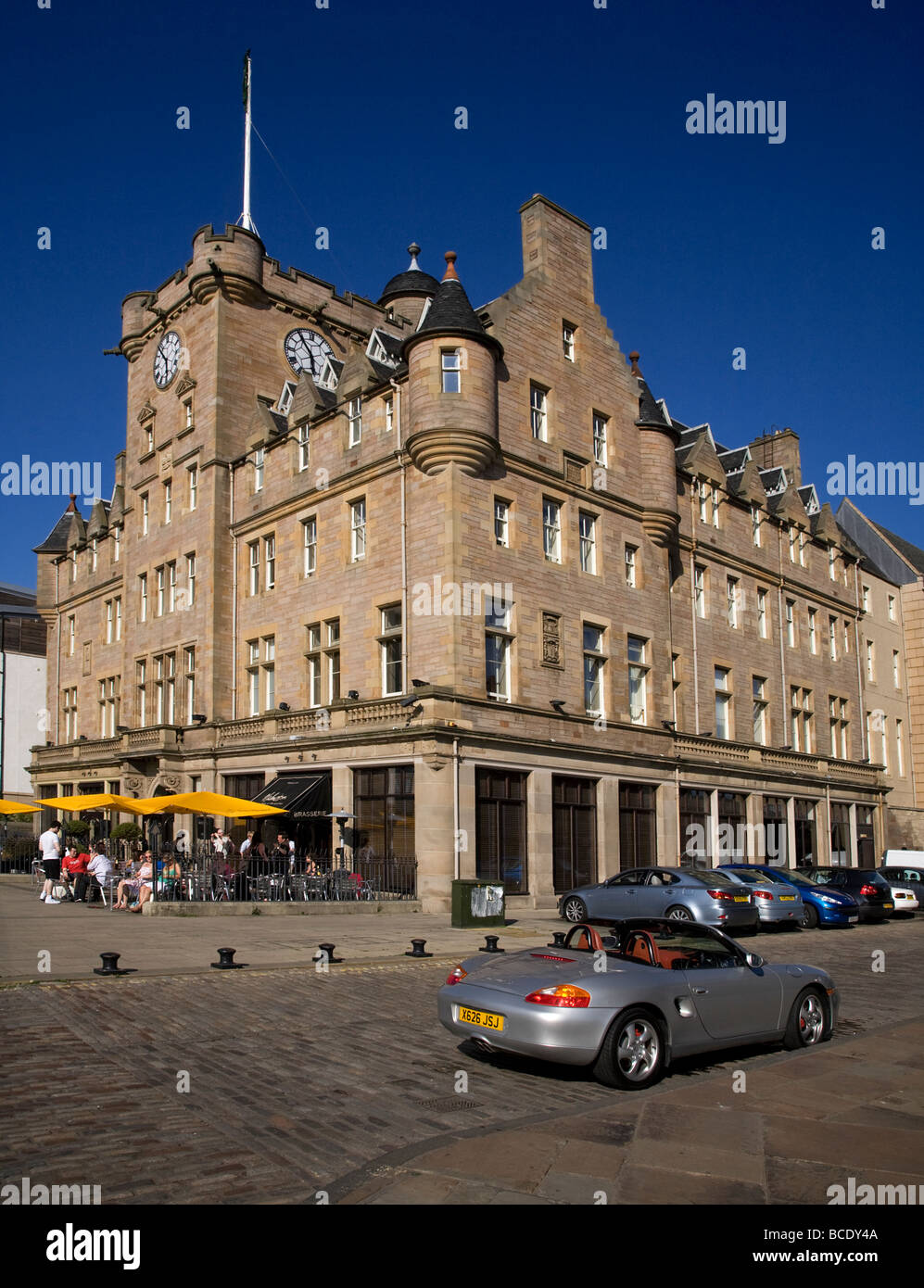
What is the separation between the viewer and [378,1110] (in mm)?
7363

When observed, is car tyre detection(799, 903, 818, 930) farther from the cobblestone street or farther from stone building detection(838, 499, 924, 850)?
stone building detection(838, 499, 924, 850)

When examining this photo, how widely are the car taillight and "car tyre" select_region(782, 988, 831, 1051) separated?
2989mm

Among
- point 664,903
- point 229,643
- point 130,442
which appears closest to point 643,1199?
point 664,903

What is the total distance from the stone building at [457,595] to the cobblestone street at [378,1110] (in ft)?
51.9

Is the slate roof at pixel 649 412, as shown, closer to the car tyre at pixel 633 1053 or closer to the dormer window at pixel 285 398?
the dormer window at pixel 285 398

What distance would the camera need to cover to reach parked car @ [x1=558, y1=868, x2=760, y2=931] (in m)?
20.5

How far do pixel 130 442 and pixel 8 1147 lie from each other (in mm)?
43151

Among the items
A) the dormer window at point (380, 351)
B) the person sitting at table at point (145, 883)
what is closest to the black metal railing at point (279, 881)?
the person sitting at table at point (145, 883)

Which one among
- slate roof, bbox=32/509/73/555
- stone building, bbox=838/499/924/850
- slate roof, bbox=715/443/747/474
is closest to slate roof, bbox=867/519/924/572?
stone building, bbox=838/499/924/850

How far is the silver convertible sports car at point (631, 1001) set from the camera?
805 centimetres

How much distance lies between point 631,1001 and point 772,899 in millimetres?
15933

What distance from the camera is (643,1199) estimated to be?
18.0ft

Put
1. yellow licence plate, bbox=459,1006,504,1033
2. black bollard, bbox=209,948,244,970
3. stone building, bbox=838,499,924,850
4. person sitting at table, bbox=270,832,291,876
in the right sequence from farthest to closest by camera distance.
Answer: stone building, bbox=838,499,924,850 → person sitting at table, bbox=270,832,291,876 → black bollard, bbox=209,948,244,970 → yellow licence plate, bbox=459,1006,504,1033
